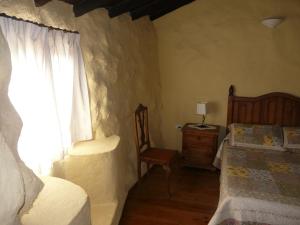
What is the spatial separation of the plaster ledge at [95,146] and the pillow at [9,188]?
4.72ft

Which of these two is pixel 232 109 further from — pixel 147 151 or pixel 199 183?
pixel 147 151

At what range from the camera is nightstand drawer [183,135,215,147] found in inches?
141

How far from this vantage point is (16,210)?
0.84 m

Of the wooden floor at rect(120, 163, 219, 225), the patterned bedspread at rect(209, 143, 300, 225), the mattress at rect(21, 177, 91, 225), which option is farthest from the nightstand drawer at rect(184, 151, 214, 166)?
the mattress at rect(21, 177, 91, 225)

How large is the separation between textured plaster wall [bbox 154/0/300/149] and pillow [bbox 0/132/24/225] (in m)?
3.34

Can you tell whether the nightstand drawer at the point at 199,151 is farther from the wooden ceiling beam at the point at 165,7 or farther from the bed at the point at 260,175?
the wooden ceiling beam at the point at 165,7

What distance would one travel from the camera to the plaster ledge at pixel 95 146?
233 centimetres

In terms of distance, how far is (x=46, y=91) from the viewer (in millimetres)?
1957

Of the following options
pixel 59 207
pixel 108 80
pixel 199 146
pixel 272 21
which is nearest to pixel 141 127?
pixel 108 80

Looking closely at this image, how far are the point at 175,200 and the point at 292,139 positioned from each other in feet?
5.27

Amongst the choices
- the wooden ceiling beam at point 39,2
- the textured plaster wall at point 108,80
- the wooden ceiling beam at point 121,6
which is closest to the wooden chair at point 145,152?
the textured plaster wall at point 108,80

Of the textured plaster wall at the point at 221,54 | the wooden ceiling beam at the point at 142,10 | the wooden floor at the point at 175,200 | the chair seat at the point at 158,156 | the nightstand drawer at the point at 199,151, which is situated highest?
the wooden ceiling beam at the point at 142,10

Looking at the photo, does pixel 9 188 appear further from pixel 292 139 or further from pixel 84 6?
pixel 292 139

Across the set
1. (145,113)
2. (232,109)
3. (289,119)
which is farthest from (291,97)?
(145,113)
